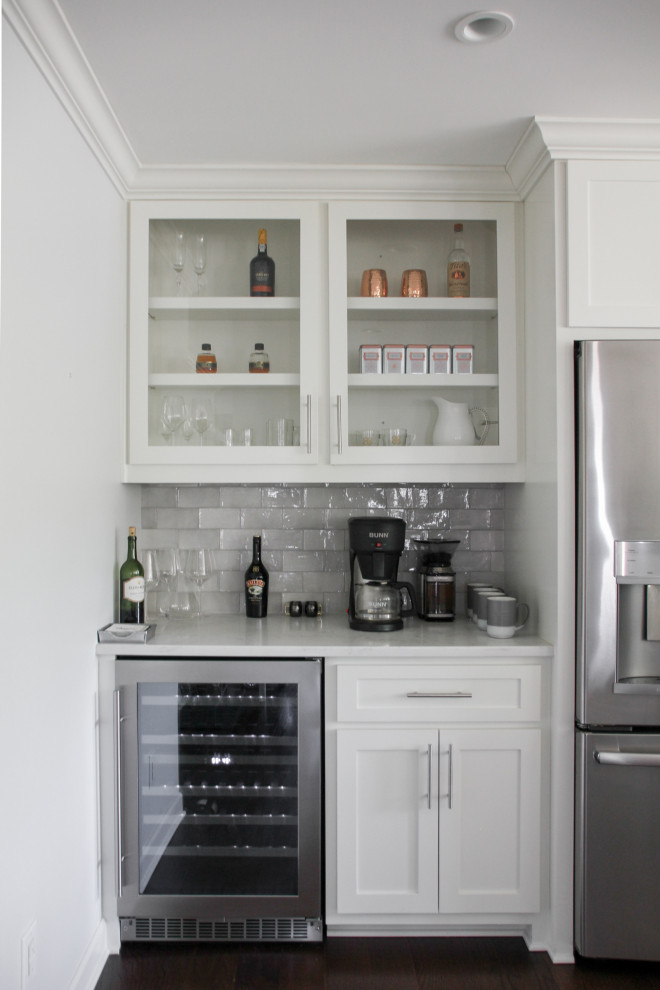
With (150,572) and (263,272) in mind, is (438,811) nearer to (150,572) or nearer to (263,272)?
(150,572)

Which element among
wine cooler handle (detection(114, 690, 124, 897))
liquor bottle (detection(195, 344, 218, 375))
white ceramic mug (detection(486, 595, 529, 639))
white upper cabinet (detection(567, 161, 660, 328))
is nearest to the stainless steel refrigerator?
white upper cabinet (detection(567, 161, 660, 328))

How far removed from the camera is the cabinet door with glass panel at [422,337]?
253 cm

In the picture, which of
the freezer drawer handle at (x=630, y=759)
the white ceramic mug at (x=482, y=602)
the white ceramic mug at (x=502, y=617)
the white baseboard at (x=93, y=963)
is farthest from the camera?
the white ceramic mug at (x=482, y=602)

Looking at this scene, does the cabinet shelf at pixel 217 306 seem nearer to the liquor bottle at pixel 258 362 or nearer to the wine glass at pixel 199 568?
the liquor bottle at pixel 258 362

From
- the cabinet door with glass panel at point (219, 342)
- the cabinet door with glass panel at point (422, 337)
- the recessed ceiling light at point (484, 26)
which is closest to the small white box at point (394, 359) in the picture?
the cabinet door with glass panel at point (422, 337)

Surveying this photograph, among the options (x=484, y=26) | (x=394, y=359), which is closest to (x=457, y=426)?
(x=394, y=359)

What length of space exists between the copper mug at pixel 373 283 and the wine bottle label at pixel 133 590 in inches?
50.8

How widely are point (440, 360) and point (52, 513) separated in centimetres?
144

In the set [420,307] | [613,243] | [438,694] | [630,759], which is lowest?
[630,759]

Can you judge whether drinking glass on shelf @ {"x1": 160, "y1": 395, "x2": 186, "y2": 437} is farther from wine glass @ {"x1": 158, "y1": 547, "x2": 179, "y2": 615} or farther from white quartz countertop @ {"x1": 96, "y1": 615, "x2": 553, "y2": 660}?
white quartz countertop @ {"x1": 96, "y1": 615, "x2": 553, "y2": 660}

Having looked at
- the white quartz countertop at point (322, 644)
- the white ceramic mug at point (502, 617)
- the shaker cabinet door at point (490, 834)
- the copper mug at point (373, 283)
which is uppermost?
the copper mug at point (373, 283)

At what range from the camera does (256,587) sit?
2.72 metres

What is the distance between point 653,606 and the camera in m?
2.13

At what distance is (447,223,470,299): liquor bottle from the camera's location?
102 inches
